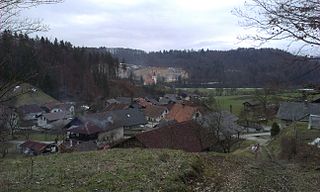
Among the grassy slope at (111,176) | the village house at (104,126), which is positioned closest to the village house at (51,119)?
the village house at (104,126)

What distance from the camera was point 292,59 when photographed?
22.3 feet

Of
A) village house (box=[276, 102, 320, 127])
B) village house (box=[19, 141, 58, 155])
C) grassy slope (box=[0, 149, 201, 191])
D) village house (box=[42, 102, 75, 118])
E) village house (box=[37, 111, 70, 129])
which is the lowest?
village house (box=[37, 111, 70, 129])

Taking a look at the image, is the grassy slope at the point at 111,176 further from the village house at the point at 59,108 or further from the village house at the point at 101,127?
the village house at the point at 59,108

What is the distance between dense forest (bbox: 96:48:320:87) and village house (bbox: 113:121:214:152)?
5.81 m

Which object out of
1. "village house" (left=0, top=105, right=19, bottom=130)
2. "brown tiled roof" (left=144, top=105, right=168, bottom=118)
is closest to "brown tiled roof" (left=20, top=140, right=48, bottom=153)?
"village house" (left=0, top=105, right=19, bottom=130)

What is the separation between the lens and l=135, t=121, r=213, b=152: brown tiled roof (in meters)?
28.4

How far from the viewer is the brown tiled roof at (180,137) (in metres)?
28.4

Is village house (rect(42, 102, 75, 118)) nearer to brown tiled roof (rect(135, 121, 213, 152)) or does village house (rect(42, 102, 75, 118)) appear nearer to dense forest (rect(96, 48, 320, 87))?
dense forest (rect(96, 48, 320, 87))

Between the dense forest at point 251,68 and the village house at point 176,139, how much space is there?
581 cm

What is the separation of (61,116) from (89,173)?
69397 mm

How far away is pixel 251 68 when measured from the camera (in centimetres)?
5809

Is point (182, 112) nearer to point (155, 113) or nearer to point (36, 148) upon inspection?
point (155, 113)

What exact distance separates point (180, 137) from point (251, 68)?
3079 centimetres

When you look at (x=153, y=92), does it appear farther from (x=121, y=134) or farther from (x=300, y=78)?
(x=300, y=78)
